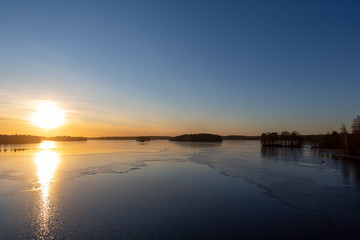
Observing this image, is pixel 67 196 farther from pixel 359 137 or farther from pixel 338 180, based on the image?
pixel 359 137

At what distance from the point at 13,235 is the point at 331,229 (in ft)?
38.5

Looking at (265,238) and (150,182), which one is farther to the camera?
(150,182)

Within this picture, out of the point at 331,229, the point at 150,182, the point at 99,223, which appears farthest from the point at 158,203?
the point at 331,229

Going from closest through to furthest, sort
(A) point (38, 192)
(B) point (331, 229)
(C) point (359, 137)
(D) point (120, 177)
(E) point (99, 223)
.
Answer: (B) point (331, 229) → (E) point (99, 223) → (A) point (38, 192) → (D) point (120, 177) → (C) point (359, 137)

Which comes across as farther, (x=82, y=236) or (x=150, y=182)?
(x=150, y=182)

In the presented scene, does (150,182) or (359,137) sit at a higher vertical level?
(359,137)

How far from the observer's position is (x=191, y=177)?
1894cm

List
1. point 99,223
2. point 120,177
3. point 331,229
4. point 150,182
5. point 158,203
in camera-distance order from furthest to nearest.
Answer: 1. point 120,177
2. point 150,182
3. point 158,203
4. point 99,223
5. point 331,229

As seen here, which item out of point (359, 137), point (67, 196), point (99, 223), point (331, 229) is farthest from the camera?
point (359, 137)

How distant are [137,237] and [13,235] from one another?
4.49m

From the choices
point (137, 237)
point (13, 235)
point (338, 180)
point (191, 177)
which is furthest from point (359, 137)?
point (13, 235)

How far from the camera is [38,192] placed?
13641 millimetres

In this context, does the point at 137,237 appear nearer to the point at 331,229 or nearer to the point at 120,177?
the point at 331,229

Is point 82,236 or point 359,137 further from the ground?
point 359,137
